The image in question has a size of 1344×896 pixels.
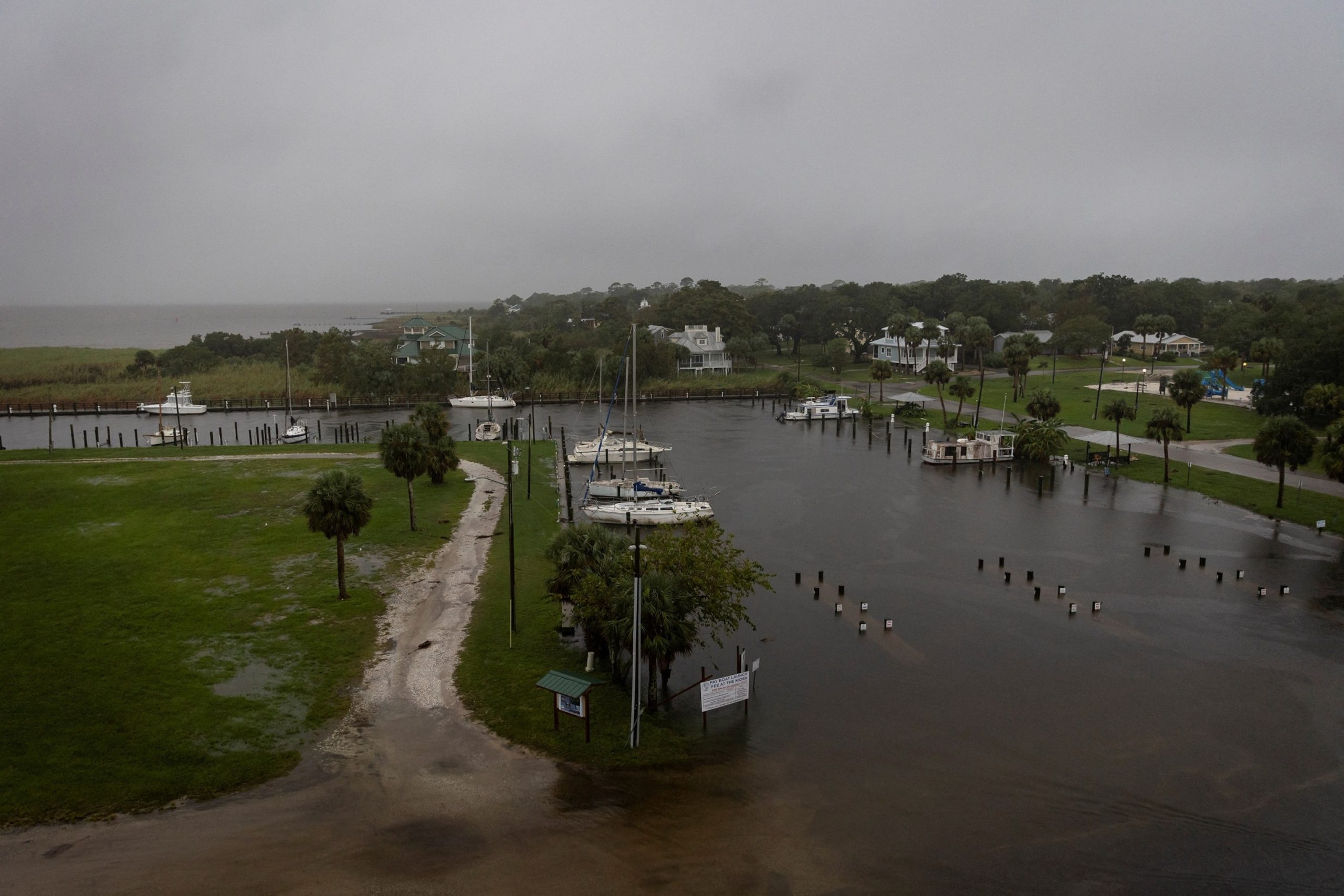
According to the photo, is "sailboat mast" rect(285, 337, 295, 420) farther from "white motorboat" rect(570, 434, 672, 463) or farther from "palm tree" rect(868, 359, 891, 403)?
"palm tree" rect(868, 359, 891, 403)

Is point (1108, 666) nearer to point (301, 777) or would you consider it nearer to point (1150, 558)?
point (1150, 558)

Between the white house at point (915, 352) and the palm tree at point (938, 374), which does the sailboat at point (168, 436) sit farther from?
the white house at point (915, 352)

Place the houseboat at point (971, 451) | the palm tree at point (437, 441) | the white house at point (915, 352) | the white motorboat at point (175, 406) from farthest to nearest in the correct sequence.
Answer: the white house at point (915, 352) → the white motorboat at point (175, 406) → the houseboat at point (971, 451) → the palm tree at point (437, 441)

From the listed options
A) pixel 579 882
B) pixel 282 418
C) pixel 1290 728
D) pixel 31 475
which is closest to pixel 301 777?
pixel 579 882

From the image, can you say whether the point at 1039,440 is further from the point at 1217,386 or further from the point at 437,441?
the point at 437,441

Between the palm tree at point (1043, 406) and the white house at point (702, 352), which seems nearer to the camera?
the palm tree at point (1043, 406)

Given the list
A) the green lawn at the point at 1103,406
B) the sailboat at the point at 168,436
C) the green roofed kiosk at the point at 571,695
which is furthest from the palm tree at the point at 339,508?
the green lawn at the point at 1103,406

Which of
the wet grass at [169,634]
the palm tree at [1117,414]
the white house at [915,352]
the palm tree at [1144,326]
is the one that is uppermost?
the palm tree at [1144,326]
